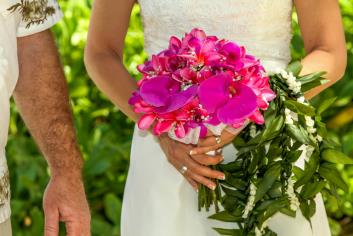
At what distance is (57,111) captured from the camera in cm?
332

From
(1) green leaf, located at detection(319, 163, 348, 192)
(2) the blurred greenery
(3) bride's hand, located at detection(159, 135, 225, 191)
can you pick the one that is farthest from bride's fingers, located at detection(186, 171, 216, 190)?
(2) the blurred greenery

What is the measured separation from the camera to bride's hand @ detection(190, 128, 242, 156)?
3.12 m

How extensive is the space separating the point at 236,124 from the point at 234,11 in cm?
64

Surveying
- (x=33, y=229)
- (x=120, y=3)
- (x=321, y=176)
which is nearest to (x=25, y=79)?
(x=120, y=3)

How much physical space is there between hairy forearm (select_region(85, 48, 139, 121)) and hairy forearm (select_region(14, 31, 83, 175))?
8.5 inches

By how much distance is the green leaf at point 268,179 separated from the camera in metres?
3.10

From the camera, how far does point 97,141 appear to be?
5742mm

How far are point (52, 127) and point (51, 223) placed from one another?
0.30 meters

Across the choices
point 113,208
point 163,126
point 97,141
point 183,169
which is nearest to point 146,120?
point 163,126

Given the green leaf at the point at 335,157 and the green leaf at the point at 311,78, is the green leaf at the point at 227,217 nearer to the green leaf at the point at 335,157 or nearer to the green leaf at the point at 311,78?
the green leaf at the point at 335,157

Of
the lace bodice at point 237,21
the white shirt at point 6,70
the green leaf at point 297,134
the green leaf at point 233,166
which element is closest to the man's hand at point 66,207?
the white shirt at point 6,70

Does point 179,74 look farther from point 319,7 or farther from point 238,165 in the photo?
point 319,7

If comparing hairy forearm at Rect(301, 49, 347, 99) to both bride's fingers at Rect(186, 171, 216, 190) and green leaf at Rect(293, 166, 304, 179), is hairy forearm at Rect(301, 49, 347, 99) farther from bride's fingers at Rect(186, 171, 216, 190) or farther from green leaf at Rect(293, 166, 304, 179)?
bride's fingers at Rect(186, 171, 216, 190)

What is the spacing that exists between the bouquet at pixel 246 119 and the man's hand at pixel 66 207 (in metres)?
0.33
